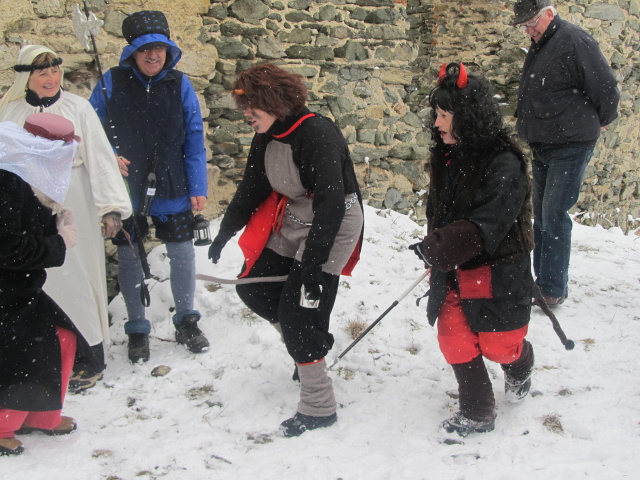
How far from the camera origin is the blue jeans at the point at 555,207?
367cm

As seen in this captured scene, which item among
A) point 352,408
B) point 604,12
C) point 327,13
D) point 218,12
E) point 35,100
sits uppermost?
point 604,12

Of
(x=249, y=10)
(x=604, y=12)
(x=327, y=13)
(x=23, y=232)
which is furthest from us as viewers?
(x=604, y=12)

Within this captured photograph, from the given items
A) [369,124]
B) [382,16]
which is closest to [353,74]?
[369,124]

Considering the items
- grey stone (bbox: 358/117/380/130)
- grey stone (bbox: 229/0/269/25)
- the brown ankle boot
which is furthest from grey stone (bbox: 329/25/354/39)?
the brown ankle boot

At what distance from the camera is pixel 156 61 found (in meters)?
3.25

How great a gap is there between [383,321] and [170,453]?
1.69 meters

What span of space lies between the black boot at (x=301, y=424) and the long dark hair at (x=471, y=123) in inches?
46.0

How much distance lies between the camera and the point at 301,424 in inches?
104

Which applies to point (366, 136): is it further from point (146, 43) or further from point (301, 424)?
point (301, 424)

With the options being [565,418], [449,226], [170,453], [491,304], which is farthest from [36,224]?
[565,418]

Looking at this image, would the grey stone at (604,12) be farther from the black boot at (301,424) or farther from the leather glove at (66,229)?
the leather glove at (66,229)

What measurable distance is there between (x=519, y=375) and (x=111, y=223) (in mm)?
2201

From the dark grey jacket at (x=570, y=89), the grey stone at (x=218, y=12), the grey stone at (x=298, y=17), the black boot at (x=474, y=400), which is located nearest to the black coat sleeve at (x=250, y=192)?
the black boot at (x=474, y=400)

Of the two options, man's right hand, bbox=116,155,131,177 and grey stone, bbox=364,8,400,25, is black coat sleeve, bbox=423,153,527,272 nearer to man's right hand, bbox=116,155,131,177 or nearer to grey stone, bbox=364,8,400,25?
man's right hand, bbox=116,155,131,177
